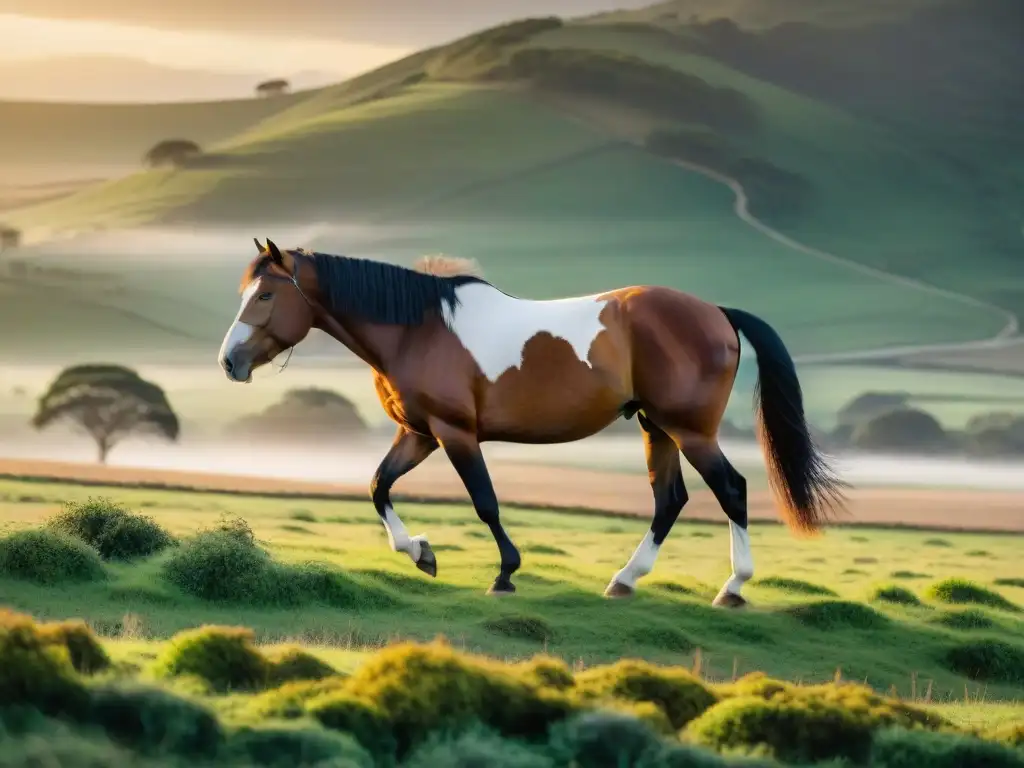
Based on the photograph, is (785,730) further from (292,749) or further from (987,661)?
(987,661)

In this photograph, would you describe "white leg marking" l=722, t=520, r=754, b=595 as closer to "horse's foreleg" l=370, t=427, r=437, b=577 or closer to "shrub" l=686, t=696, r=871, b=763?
"horse's foreleg" l=370, t=427, r=437, b=577

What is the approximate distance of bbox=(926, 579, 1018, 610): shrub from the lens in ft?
48.6

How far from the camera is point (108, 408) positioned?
34656mm

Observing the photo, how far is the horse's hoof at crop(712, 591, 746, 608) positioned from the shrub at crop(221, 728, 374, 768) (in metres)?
6.50

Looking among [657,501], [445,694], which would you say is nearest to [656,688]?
[445,694]

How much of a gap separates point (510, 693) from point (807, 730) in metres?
1.62

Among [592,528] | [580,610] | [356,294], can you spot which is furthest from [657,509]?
[592,528]

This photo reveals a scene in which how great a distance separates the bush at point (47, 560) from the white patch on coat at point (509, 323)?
365cm

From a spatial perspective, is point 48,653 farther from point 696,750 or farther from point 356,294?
point 356,294

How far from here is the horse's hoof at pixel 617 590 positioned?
12742 mm

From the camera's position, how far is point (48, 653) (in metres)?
6.93

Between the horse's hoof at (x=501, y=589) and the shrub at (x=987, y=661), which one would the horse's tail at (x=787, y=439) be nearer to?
the shrub at (x=987, y=661)

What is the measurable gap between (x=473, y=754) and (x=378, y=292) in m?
5.80

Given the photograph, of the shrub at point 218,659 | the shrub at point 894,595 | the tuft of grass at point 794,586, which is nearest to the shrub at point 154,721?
the shrub at point 218,659
